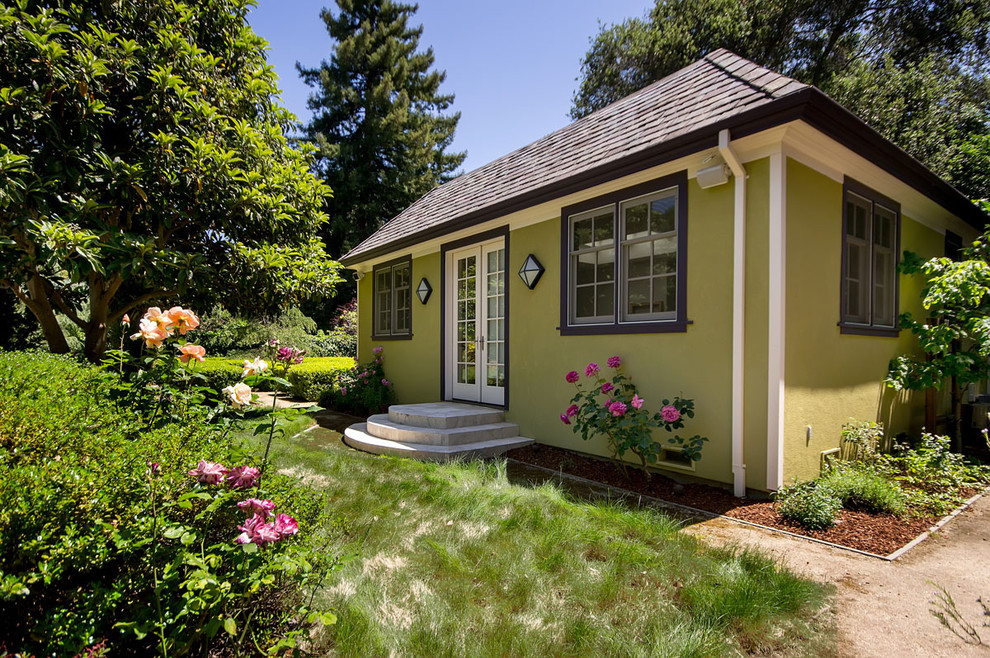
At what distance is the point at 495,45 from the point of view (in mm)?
13445

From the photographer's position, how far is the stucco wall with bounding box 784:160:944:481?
4320 mm

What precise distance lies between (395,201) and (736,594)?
24081 millimetres

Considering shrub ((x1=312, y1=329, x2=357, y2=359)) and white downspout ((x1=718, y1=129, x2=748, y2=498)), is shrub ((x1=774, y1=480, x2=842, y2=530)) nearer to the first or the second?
white downspout ((x1=718, y1=129, x2=748, y2=498))

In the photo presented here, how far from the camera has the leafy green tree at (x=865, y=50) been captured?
45.3ft

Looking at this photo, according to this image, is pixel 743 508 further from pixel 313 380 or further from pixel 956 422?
pixel 313 380

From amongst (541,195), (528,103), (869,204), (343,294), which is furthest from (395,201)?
(869,204)

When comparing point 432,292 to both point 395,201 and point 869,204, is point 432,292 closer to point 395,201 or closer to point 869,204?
point 869,204

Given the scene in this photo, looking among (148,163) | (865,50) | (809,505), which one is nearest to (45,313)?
(148,163)

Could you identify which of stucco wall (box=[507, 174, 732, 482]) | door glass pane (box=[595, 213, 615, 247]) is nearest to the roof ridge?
stucco wall (box=[507, 174, 732, 482])

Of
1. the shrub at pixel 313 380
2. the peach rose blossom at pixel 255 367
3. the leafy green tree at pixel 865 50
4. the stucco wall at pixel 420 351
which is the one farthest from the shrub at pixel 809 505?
the leafy green tree at pixel 865 50

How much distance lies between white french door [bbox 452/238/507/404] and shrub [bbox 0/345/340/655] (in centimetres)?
508

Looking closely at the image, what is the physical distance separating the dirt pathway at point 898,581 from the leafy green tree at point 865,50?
12351 mm

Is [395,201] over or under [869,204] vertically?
over

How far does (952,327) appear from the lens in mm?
5621
